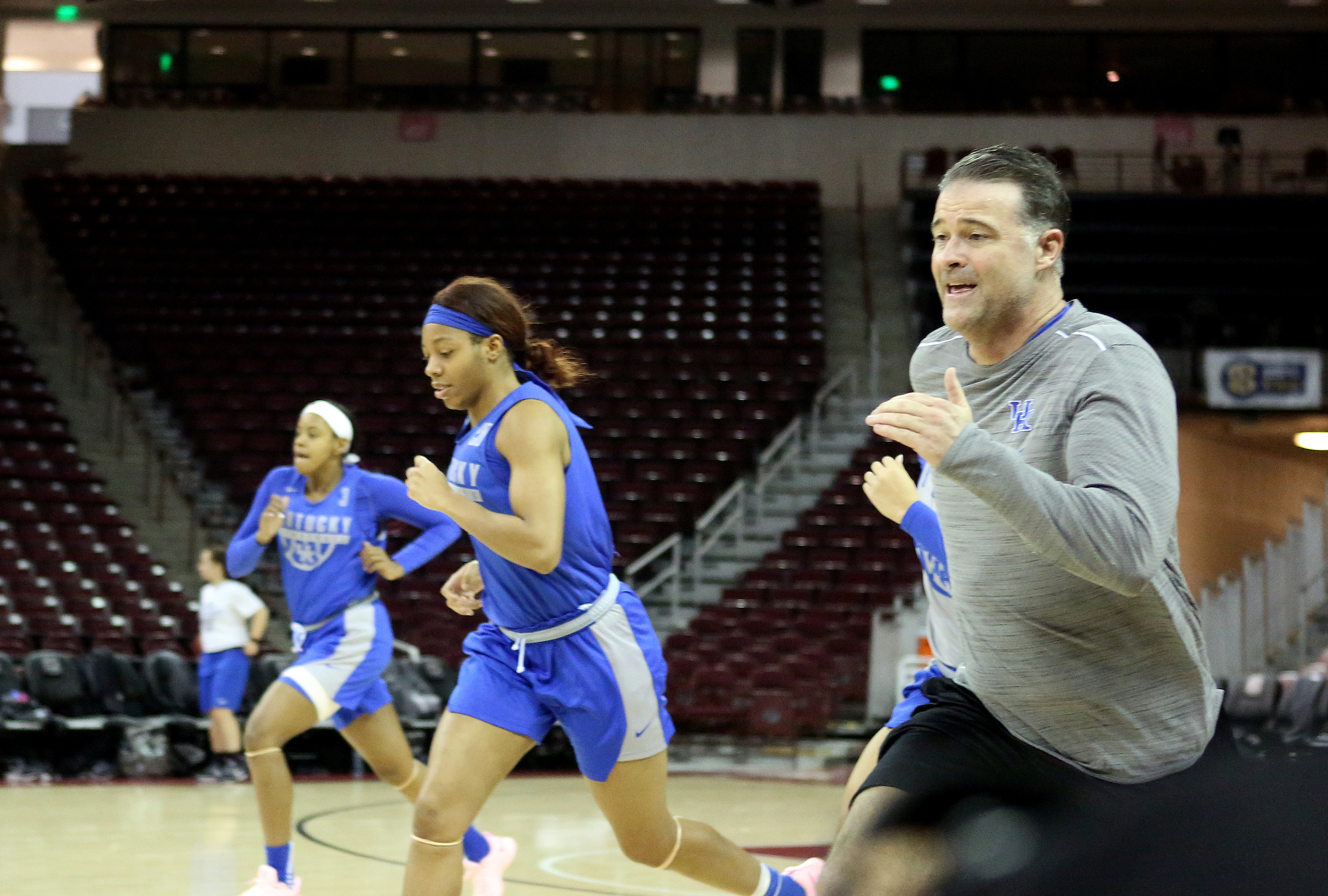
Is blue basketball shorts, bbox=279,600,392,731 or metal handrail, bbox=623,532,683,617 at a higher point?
blue basketball shorts, bbox=279,600,392,731

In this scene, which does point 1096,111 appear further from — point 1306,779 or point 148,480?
point 1306,779

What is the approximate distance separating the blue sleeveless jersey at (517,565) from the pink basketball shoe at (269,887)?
1.79m

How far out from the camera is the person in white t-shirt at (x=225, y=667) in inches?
392

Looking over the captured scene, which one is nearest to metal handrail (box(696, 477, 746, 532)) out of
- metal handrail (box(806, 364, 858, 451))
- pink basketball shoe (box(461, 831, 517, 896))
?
metal handrail (box(806, 364, 858, 451))

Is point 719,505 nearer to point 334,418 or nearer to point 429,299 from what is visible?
point 429,299

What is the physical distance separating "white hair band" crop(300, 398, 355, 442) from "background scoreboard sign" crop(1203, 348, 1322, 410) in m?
13.2

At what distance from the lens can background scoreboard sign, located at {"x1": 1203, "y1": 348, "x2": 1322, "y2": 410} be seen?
54.7 ft

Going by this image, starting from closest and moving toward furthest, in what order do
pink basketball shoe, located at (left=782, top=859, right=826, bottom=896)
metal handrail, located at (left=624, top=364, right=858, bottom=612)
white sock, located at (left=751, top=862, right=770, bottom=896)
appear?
white sock, located at (left=751, top=862, right=770, bottom=896)
pink basketball shoe, located at (left=782, top=859, right=826, bottom=896)
metal handrail, located at (left=624, top=364, right=858, bottom=612)

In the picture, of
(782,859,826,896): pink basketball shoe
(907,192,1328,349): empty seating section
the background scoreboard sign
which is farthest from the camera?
(907,192,1328,349): empty seating section

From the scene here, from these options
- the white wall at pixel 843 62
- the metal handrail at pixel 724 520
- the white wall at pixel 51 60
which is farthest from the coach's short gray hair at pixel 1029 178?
the white wall at pixel 51 60

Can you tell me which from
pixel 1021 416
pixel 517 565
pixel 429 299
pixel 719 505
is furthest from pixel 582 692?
pixel 429 299

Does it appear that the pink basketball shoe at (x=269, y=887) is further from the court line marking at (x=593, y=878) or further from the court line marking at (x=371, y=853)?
the court line marking at (x=593, y=878)

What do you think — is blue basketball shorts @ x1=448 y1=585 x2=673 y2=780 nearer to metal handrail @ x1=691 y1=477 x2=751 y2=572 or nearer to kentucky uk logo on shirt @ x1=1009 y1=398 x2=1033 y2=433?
kentucky uk logo on shirt @ x1=1009 y1=398 x2=1033 y2=433

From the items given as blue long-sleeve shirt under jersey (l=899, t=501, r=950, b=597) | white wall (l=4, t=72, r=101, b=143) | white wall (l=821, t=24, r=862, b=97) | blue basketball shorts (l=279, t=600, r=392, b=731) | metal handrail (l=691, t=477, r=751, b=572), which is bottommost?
metal handrail (l=691, t=477, r=751, b=572)
